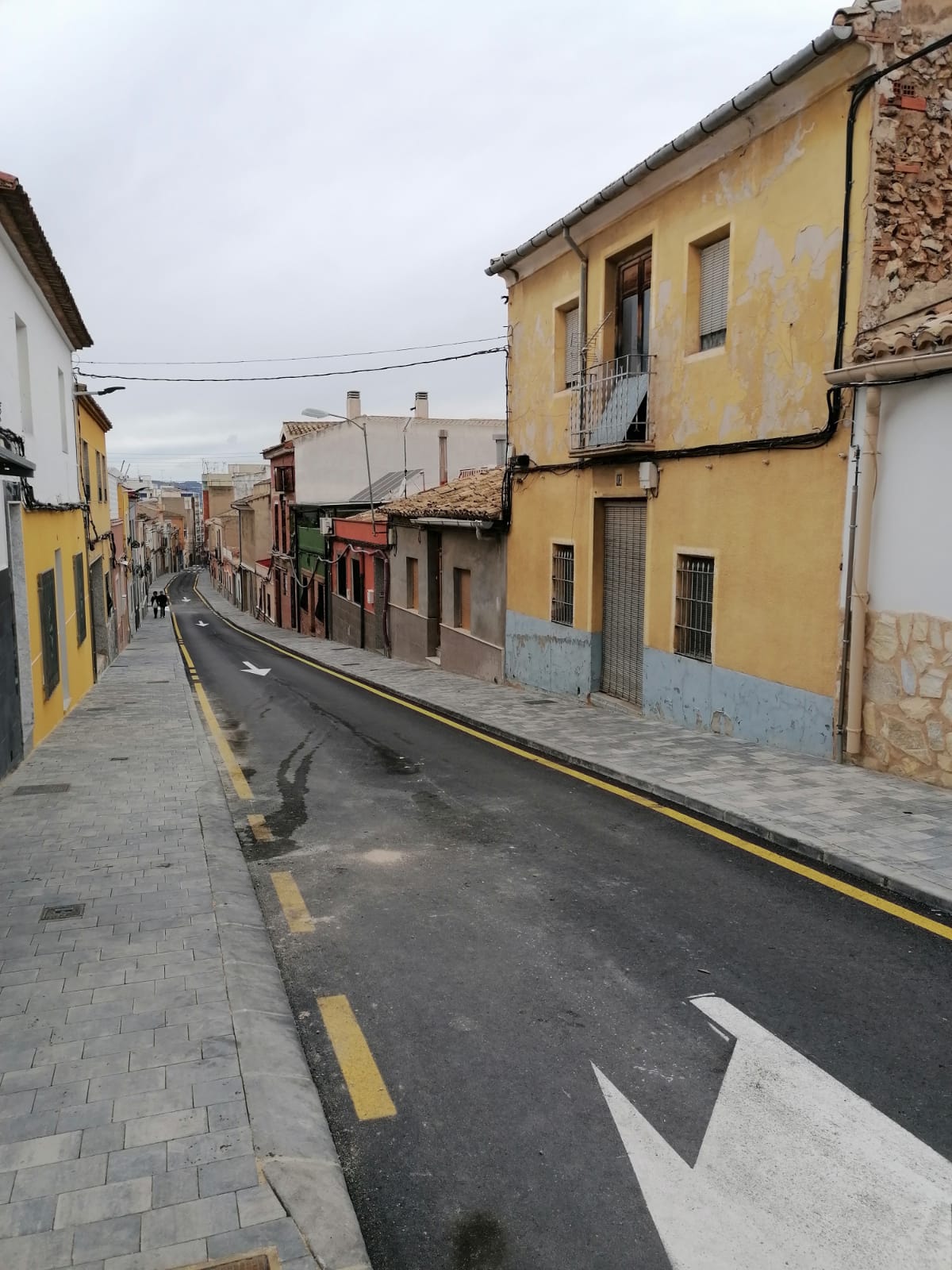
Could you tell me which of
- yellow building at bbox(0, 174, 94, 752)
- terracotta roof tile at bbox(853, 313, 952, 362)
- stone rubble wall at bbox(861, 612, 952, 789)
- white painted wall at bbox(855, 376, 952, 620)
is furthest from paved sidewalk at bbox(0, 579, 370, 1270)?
terracotta roof tile at bbox(853, 313, 952, 362)

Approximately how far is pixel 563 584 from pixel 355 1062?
12510 mm

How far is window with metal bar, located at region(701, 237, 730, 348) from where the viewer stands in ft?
37.4

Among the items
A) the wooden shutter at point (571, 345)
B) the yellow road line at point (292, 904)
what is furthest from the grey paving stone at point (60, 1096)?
the wooden shutter at point (571, 345)

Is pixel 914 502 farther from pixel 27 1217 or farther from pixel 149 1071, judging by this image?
pixel 27 1217

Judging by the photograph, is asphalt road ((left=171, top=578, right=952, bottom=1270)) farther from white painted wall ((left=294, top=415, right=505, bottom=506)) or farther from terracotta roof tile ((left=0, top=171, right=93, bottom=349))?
white painted wall ((left=294, top=415, right=505, bottom=506))

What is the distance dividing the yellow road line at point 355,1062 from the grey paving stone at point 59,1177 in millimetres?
1024

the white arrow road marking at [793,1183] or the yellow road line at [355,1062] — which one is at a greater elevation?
the white arrow road marking at [793,1183]

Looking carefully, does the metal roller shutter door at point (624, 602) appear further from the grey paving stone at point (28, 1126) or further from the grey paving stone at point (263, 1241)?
the grey paving stone at point (263, 1241)

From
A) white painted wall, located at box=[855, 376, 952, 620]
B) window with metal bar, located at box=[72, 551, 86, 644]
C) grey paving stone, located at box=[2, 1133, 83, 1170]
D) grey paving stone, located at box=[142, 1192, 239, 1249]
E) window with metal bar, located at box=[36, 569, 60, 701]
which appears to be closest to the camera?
grey paving stone, located at box=[142, 1192, 239, 1249]

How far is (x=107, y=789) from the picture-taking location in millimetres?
9031

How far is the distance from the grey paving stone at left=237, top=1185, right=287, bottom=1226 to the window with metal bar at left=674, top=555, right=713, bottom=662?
9.52m

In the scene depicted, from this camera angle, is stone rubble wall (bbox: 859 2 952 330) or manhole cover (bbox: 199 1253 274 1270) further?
stone rubble wall (bbox: 859 2 952 330)

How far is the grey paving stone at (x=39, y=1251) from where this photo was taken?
2875mm

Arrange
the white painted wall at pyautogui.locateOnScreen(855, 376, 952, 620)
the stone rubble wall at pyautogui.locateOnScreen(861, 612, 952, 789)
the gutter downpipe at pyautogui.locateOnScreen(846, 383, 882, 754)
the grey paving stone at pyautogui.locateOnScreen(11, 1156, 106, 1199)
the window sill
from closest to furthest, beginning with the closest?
the grey paving stone at pyautogui.locateOnScreen(11, 1156, 106, 1199), the white painted wall at pyautogui.locateOnScreen(855, 376, 952, 620), the stone rubble wall at pyautogui.locateOnScreen(861, 612, 952, 789), the gutter downpipe at pyautogui.locateOnScreen(846, 383, 882, 754), the window sill
